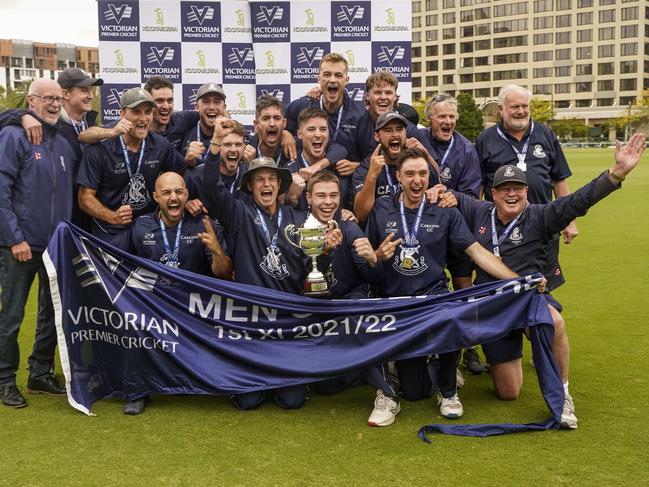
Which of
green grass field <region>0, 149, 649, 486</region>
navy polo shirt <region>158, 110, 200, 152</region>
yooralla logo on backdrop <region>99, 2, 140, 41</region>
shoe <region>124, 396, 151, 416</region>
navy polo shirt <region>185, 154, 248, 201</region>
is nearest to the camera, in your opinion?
green grass field <region>0, 149, 649, 486</region>

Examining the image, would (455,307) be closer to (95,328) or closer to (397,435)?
(397,435)

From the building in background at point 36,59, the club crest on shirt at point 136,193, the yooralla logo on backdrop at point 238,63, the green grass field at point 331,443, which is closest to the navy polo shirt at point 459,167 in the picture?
the green grass field at point 331,443

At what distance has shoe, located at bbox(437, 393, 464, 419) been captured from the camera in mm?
4691

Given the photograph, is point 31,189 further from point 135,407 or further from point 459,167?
point 459,167

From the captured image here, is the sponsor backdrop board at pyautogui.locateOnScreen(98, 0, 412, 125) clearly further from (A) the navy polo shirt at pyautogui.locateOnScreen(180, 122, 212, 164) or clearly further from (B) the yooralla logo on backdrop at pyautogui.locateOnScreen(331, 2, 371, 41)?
(A) the navy polo shirt at pyautogui.locateOnScreen(180, 122, 212, 164)

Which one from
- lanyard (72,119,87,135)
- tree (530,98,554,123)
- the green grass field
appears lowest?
the green grass field

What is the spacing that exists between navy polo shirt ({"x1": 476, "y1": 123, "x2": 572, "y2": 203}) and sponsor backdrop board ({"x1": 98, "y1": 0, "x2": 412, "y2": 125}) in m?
3.21

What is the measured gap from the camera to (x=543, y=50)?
325 ft

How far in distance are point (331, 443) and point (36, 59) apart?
140 m

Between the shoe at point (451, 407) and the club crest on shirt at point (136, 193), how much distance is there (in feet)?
8.71

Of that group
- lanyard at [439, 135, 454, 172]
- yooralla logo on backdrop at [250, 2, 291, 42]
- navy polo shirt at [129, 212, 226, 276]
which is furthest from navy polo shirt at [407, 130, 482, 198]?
yooralla logo on backdrop at [250, 2, 291, 42]

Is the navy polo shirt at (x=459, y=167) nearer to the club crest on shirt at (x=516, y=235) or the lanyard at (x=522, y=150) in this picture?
the lanyard at (x=522, y=150)

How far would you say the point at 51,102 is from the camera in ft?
17.0

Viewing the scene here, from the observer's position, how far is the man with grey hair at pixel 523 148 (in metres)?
5.85
